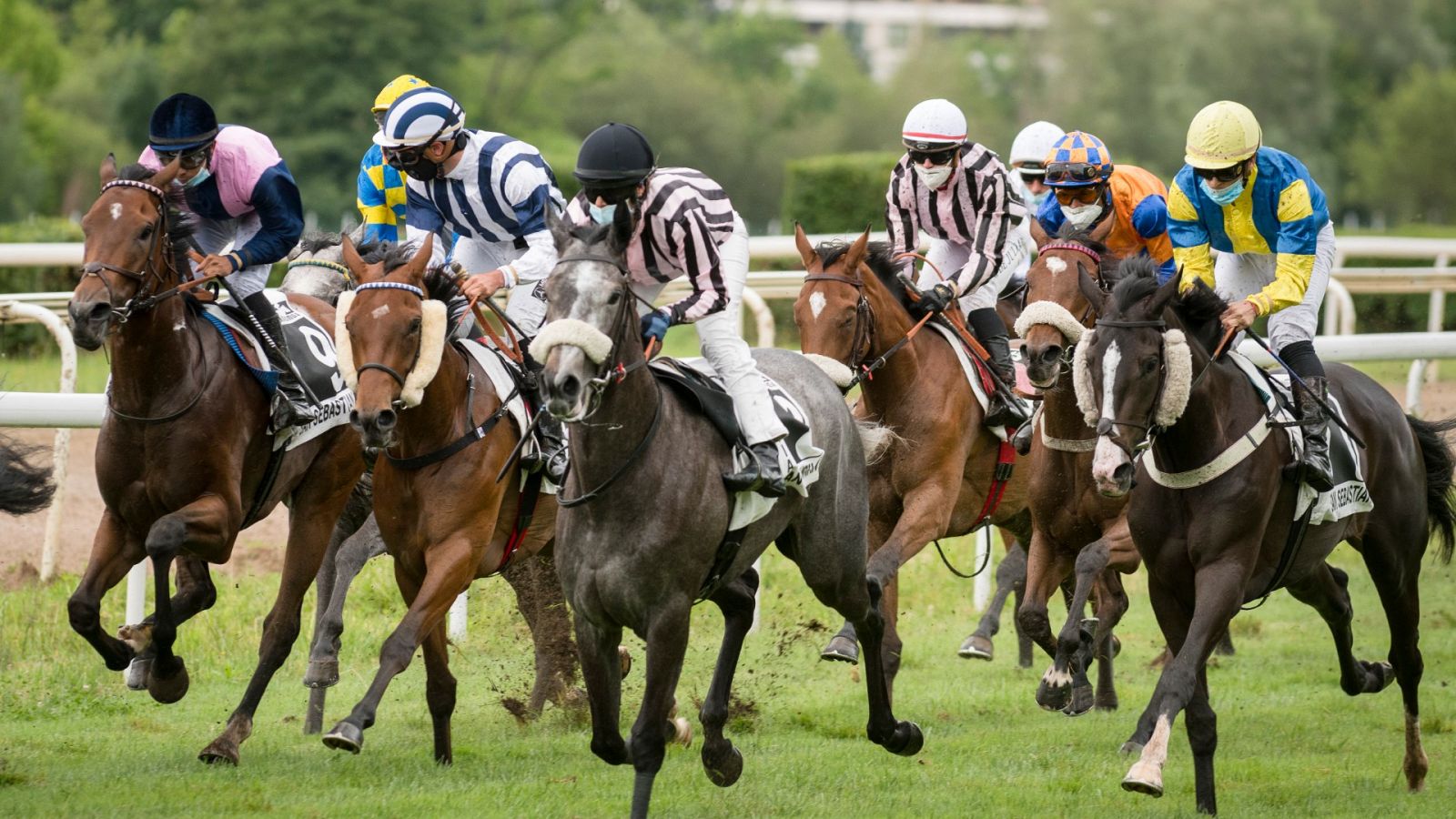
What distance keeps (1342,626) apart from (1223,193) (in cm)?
180

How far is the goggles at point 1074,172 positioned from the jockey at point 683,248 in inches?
88.0

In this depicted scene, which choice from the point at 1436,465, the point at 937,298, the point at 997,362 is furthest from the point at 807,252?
the point at 1436,465

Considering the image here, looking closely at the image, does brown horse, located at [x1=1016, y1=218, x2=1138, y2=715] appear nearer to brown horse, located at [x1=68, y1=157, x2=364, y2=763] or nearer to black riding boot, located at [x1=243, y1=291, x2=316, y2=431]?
black riding boot, located at [x1=243, y1=291, x2=316, y2=431]

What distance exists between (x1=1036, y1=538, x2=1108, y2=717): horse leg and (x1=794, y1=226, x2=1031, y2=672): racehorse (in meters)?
0.65

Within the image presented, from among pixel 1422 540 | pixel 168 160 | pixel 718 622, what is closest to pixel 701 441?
pixel 168 160

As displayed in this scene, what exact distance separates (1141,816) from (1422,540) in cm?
193

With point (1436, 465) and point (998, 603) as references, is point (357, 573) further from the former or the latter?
point (1436, 465)

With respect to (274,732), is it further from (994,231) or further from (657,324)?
(994,231)

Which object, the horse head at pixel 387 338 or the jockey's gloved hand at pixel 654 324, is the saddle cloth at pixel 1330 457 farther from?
the horse head at pixel 387 338

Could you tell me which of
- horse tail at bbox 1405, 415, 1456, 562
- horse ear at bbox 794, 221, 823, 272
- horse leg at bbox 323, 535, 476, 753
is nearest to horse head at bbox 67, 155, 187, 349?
horse leg at bbox 323, 535, 476, 753

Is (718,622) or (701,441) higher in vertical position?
(701,441)

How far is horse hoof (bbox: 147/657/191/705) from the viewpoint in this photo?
6.24 m

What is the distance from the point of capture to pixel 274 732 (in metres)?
7.11

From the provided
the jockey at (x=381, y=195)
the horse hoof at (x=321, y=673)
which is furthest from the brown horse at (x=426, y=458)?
the jockey at (x=381, y=195)
